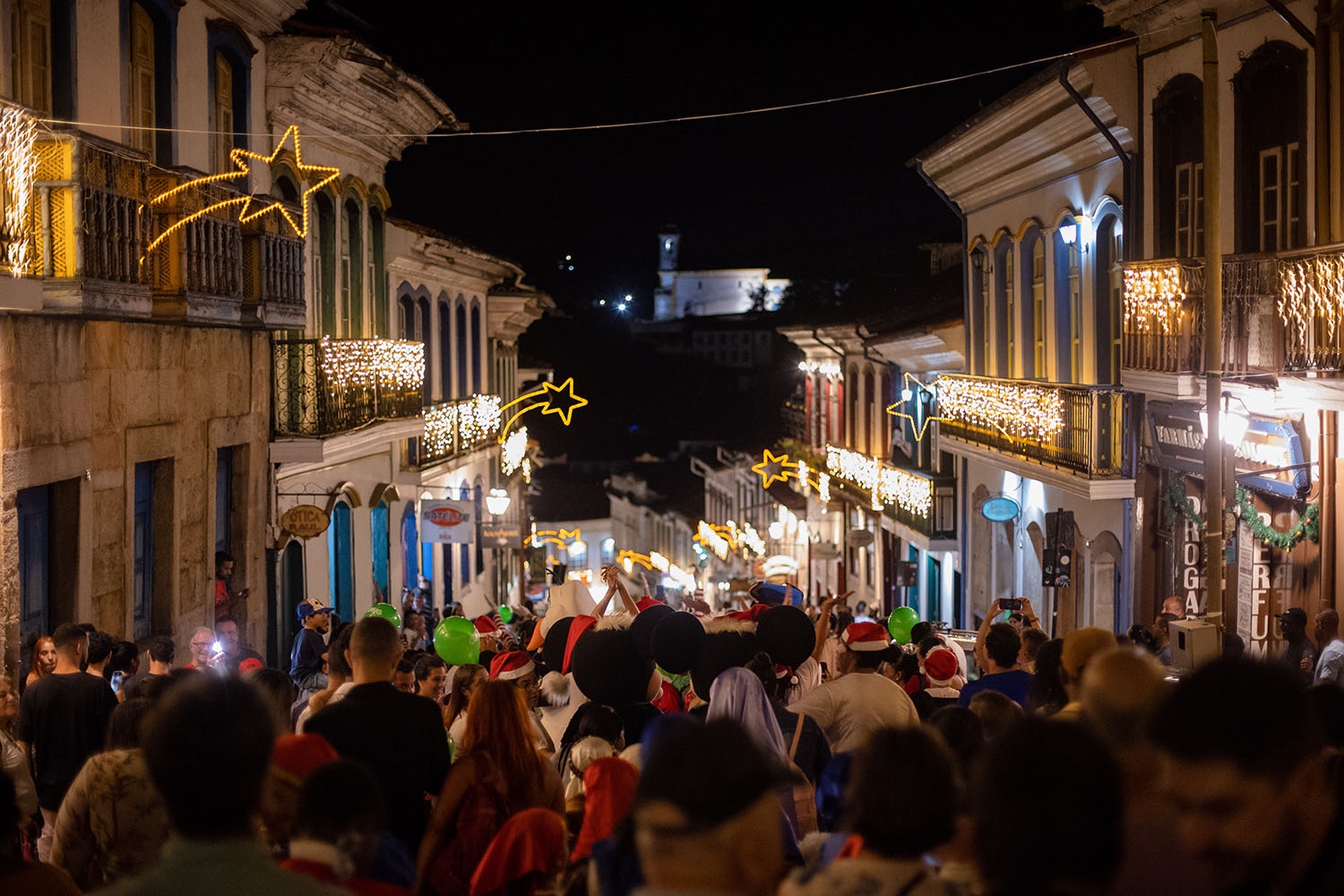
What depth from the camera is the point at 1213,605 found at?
1191 cm

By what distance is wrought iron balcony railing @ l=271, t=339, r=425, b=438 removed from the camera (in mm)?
18766

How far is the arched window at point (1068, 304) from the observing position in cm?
2058

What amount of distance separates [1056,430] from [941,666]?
9.02 metres

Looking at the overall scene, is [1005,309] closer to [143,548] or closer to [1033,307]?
[1033,307]

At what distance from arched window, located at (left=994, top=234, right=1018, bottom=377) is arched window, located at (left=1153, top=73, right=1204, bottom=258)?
20.0ft

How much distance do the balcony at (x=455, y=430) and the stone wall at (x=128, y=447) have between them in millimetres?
7560

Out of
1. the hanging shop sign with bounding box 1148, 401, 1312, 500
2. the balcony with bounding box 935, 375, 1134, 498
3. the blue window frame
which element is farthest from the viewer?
the balcony with bounding box 935, 375, 1134, 498

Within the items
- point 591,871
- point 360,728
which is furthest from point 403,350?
point 591,871

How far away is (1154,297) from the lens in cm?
1552

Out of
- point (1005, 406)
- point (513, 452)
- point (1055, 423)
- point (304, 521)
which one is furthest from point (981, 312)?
point (513, 452)

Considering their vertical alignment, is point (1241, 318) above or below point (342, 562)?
above

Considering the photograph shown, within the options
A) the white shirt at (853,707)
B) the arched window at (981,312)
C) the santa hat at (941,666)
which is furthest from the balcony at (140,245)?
the arched window at (981,312)

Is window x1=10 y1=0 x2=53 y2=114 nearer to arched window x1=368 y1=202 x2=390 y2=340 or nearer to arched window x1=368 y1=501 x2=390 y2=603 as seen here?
→ arched window x1=368 y1=202 x2=390 y2=340

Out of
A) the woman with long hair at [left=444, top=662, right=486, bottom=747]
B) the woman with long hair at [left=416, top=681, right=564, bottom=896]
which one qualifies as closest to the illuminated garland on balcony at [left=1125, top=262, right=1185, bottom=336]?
the woman with long hair at [left=444, top=662, right=486, bottom=747]
